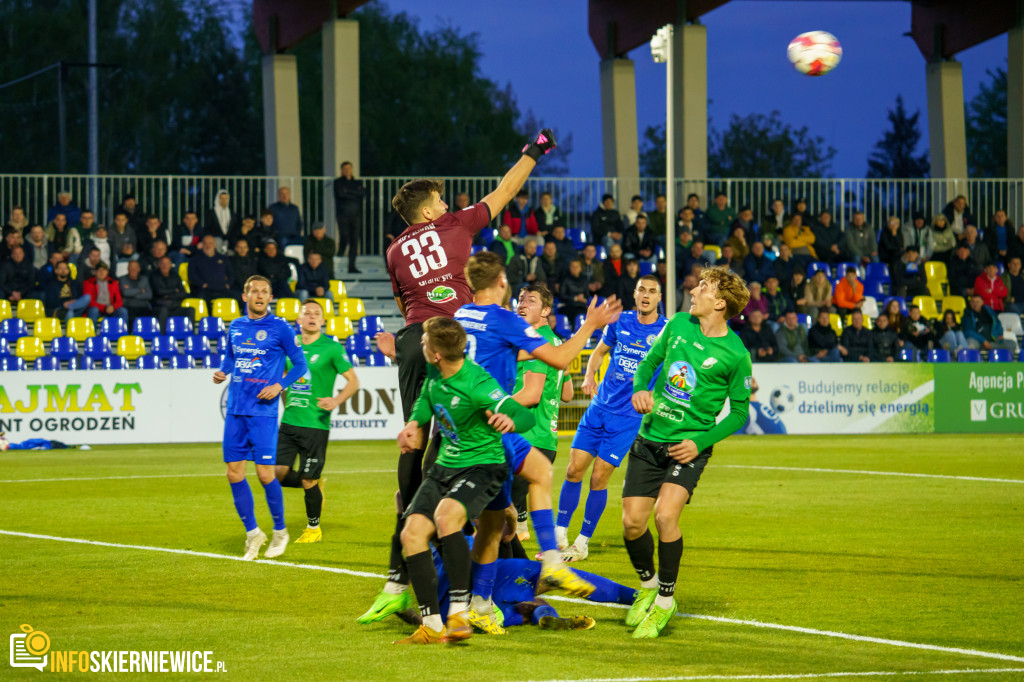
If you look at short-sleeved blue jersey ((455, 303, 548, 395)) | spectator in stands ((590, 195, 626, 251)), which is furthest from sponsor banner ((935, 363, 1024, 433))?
short-sleeved blue jersey ((455, 303, 548, 395))

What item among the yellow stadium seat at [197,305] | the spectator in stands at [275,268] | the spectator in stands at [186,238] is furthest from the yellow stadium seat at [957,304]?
the spectator in stands at [186,238]

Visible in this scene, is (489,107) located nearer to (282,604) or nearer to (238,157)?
(238,157)

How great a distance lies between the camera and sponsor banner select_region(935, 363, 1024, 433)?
24031 mm

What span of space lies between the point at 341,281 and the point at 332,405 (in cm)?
1494

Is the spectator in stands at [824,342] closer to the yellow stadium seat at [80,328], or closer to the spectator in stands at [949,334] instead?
the spectator in stands at [949,334]

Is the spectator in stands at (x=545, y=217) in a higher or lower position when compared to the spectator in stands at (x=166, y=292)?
higher

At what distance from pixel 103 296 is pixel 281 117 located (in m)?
8.12

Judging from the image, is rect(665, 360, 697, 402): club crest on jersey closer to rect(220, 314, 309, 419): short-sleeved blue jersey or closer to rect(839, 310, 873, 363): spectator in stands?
rect(220, 314, 309, 419): short-sleeved blue jersey

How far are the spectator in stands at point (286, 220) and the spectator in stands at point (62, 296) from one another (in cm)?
421

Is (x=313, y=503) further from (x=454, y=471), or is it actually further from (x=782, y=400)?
(x=782, y=400)

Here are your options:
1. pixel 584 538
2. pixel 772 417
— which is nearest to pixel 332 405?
pixel 584 538

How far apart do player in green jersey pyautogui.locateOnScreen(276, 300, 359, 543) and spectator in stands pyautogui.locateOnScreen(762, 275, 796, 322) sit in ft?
48.5

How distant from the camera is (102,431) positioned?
20.9 metres

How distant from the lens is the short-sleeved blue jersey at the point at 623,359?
33.0 ft
